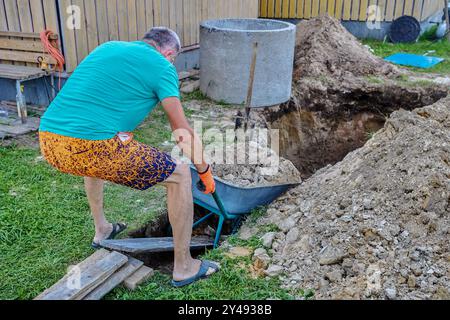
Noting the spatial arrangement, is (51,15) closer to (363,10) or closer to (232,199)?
(232,199)

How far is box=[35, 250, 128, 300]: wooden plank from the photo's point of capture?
271 centimetres

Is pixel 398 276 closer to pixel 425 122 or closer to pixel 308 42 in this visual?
pixel 425 122

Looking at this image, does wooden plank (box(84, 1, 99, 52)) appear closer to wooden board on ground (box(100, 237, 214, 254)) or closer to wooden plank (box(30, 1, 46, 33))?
wooden plank (box(30, 1, 46, 33))

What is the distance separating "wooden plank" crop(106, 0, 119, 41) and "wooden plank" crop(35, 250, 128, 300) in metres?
4.16

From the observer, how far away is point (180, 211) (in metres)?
2.86

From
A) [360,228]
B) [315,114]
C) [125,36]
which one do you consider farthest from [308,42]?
[360,228]

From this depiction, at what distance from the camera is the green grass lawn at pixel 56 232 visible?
2957 mm

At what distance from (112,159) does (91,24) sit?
396 centimetres

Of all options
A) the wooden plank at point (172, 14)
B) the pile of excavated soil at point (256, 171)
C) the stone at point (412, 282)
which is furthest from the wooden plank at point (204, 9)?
the stone at point (412, 282)

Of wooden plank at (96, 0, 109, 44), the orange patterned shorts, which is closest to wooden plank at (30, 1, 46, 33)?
wooden plank at (96, 0, 109, 44)

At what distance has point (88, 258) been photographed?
310 cm

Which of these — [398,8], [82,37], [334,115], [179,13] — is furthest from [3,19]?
[398,8]

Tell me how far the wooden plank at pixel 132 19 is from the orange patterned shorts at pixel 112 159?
14.4ft

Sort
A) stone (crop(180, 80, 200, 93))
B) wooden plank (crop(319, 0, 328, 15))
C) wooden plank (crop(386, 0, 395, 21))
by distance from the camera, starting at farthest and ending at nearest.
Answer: wooden plank (crop(319, 0, 328, 15))
wooden plank (crop(386, 0, 395, 21))
stone (crop(180, 80, 200, 93))
